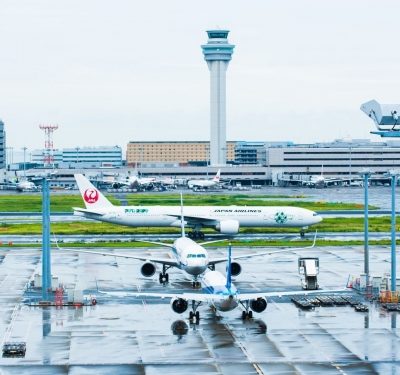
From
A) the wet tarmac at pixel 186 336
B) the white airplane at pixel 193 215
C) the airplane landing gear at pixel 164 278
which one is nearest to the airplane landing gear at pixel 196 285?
the wet tarmac at pixel 186 336

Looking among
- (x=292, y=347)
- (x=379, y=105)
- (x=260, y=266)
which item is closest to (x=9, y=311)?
(x=292, y=347)

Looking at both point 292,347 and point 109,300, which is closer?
point 292,347

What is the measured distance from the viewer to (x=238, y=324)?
67625 mm

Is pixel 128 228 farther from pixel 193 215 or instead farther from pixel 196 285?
pixel 196 285

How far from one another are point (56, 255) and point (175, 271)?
1884 cm

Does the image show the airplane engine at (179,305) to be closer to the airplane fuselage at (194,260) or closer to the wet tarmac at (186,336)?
the wet tarmac at (186,336)

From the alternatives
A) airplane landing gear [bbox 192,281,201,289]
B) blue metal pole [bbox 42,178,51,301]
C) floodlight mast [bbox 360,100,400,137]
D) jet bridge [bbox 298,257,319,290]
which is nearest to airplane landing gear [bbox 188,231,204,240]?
floodlight mast [bbox 360,100,400,137]

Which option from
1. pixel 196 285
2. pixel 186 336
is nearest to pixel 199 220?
pixel 196 285

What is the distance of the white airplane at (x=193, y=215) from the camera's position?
5261 inches

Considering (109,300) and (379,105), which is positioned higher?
(379,105)

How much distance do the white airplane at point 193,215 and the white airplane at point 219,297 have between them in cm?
6221

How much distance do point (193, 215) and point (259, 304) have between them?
212 ft

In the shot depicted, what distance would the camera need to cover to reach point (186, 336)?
6397cm

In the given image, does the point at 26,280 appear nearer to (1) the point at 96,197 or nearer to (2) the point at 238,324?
(2) the point at 238,324
